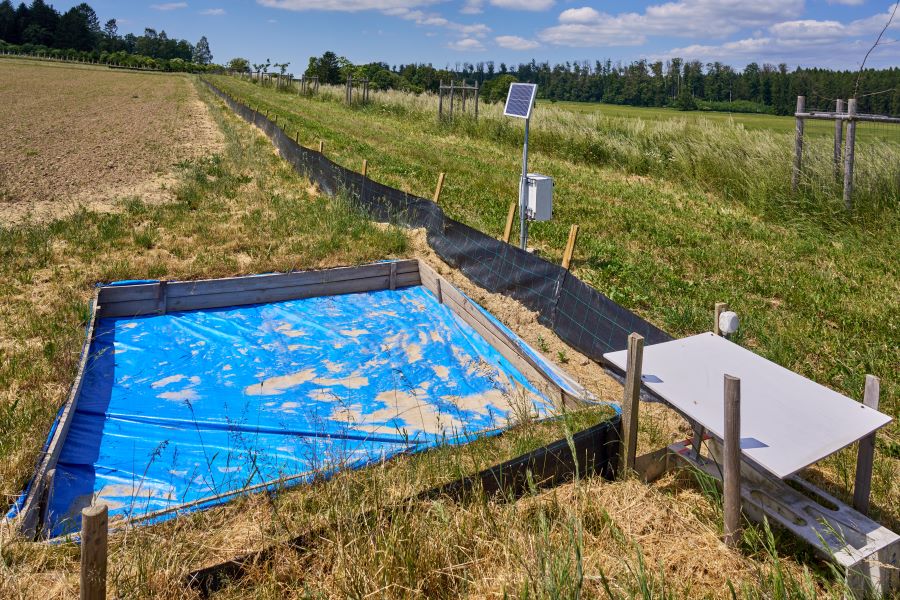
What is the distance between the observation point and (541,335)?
6.74 m

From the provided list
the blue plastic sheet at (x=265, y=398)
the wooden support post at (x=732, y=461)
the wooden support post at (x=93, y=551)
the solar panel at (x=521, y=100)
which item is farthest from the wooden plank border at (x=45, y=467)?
the solar panel at (x=521, y=100)

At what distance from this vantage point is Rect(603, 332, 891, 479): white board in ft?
9.52

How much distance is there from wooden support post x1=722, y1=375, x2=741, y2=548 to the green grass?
4.20 ft

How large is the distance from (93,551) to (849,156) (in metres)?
11.0

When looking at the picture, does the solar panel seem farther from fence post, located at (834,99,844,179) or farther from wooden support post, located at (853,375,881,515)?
fence post, located at (834,99,844,179)

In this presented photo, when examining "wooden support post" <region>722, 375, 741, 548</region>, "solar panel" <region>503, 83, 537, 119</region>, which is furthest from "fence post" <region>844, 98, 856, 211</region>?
"wooden support post" <region>722, 375, 741, 548</region>

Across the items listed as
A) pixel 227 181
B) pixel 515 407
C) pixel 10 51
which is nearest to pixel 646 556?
pixel 515 407

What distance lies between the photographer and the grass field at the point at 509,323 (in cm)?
301

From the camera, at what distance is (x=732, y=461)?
2977 mm

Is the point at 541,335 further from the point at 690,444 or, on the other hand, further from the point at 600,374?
the point at 690,444

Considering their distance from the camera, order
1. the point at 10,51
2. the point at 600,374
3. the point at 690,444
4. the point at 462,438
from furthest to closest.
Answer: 1. the point at 10,51
2. the point at 600,374
3. the point at 462,438
4. the point at 690,444

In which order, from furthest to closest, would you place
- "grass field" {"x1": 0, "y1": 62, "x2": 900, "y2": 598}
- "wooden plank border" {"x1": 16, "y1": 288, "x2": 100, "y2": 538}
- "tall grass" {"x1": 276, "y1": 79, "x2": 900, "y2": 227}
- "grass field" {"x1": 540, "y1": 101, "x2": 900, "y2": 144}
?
"grass field" {"x1": 540, "y1": 101, "x2": 900, "y2": 144}
"tall grass" {"x1": 276, "y1": 79, "x2": 900, "y2": 227}
"wooden plank border" {"x1": 16, "y1": 288, "x2": 100, "y2": 538}
"grass field" {"x1": 0, "y1": 62, "x2": 900, "y2": 598}

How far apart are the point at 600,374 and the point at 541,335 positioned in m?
0.93

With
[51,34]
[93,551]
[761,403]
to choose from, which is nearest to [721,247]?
[761,403]
